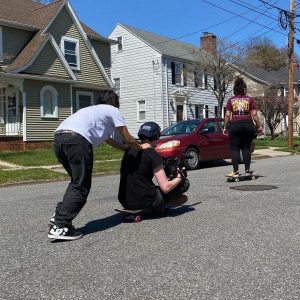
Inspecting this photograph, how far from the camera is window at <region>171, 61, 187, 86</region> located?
35.8 metres

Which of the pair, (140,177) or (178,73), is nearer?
(140,177)

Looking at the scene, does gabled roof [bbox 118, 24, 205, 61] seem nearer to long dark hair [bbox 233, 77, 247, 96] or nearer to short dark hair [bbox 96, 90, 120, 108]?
long dark hair [bbox 233, 77, 247, 96]

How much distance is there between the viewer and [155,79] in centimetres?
3506

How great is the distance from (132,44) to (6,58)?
1552 centimetres

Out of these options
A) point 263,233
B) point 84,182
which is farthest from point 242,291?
point 84,182

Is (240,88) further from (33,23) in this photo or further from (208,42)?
(208,42)

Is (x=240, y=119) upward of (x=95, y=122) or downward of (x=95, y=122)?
upward

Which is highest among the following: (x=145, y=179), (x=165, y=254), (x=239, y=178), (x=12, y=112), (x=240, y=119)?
(x=12, y=112)

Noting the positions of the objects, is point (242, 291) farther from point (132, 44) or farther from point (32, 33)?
point (132, 44)

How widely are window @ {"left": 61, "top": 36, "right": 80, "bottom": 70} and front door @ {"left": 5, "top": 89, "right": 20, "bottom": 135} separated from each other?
372 cm

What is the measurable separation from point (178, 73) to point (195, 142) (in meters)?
22.4

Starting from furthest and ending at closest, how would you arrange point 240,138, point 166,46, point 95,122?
1. point 166,46
2. point 240,138
3. point 95,122

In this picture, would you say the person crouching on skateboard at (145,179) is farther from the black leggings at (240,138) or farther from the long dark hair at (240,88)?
the long dark hair at (240,88)

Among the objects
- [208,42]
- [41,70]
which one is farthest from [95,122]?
[208,42]
